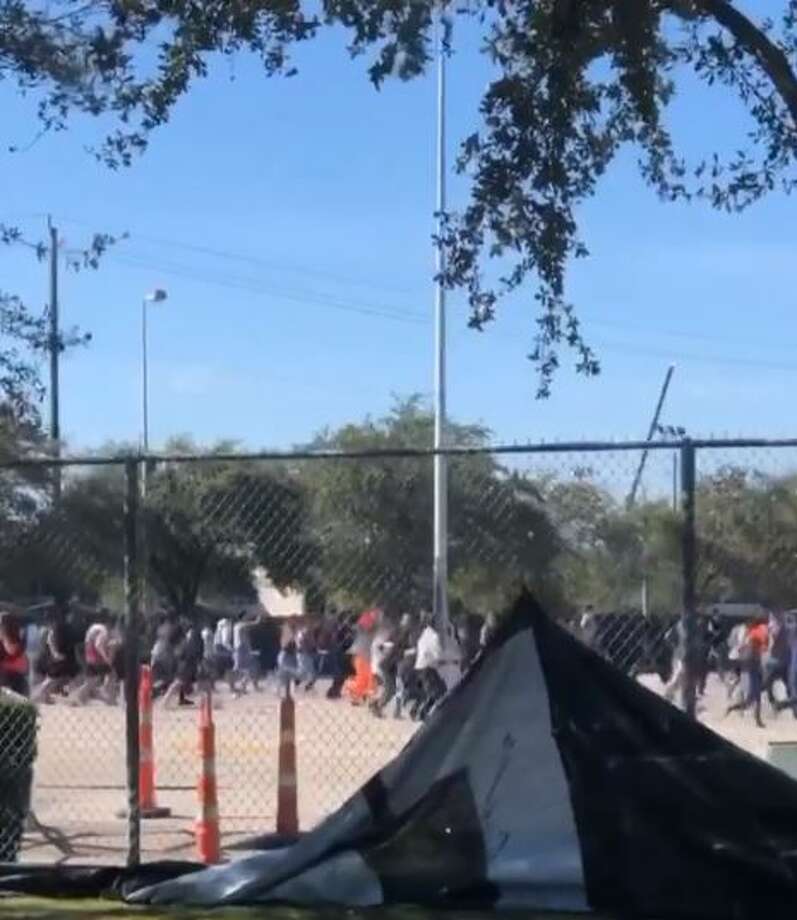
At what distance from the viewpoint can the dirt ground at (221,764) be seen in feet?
45.4

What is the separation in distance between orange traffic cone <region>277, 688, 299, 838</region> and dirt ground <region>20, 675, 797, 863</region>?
64cm

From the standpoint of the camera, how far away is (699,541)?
10.9m

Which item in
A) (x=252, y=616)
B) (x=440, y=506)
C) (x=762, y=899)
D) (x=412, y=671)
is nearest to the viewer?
(x=762, y=899)

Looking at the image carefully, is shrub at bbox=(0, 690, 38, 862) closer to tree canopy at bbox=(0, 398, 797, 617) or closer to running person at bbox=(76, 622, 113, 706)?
tree canopy at bbox=(0, 398, 797, 617)

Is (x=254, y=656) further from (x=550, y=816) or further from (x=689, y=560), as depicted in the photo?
(x=550, y=816)

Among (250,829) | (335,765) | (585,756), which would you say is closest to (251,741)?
(335,765)

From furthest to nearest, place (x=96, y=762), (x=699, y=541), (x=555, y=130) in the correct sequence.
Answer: (x=96, y=762), (x=699, y=541), (x=555, y=130)

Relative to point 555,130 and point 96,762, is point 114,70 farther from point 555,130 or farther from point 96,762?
point 96,762

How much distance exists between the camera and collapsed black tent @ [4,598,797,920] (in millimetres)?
9547

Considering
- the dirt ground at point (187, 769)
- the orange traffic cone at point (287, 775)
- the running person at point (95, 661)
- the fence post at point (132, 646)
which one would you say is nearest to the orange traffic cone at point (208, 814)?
the dirt ground at point (187, 769)

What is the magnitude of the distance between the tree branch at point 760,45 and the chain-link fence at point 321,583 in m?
1.79

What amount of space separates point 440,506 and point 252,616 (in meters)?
3.69

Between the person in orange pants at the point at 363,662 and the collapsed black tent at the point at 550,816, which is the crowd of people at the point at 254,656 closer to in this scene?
the person in orange pants at the point at 363,662

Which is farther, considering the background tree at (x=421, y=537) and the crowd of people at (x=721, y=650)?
the background tree at (x=421, y=537)
